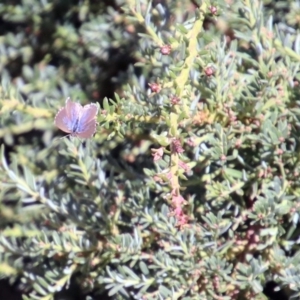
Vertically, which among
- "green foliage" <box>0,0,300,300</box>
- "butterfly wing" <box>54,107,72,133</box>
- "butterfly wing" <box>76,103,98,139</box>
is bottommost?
"green foliage" <box>0,0,300,300</box>

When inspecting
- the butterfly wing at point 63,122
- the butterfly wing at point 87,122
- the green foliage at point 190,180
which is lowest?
the green foliage at point 190,180

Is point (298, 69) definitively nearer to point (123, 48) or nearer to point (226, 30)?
point (226, 30)

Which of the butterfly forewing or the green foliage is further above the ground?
the butterfly forewing

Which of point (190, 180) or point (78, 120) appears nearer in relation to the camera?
point (78, 120)

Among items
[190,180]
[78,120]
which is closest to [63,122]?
[78,120]

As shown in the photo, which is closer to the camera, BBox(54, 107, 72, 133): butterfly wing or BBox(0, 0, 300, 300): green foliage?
BBox(54, 107, 72, 133): butterfly wing

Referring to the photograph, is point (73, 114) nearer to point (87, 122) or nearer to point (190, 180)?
point (87, 122)

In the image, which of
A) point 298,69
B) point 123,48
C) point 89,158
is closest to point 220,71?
point 298,69
